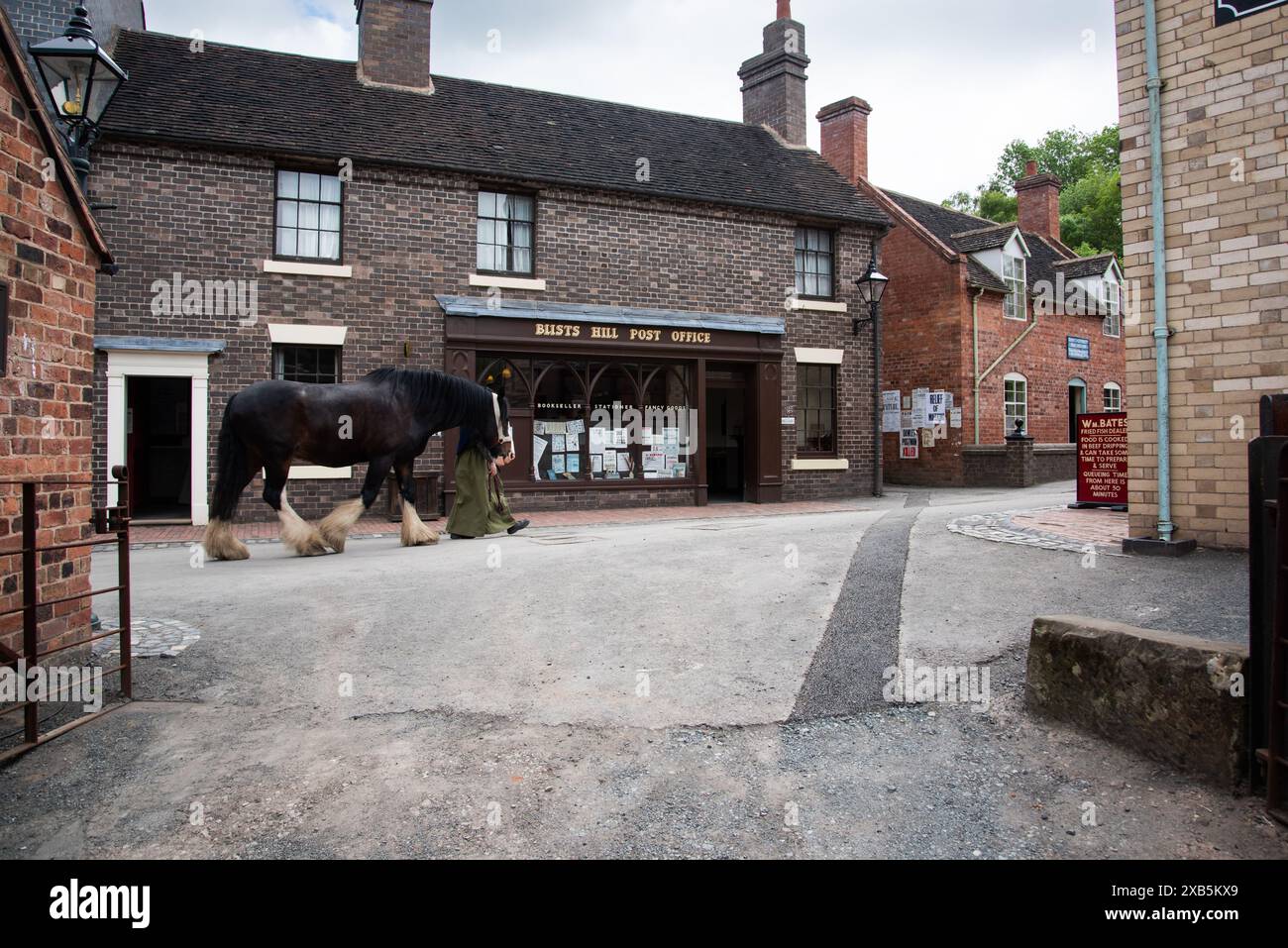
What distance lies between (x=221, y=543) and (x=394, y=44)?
11.5 m

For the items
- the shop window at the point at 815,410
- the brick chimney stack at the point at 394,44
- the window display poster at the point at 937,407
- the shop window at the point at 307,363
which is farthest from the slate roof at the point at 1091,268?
the shop window at the point at 307,363

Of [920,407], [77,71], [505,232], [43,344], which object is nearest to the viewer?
[43,344]

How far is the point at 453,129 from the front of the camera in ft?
52.0

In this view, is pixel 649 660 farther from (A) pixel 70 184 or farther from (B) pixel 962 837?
(A) pixel 70 184

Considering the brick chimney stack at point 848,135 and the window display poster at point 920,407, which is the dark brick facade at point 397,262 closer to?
the window display poster at point 920,407

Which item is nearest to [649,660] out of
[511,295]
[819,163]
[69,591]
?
[69,591]

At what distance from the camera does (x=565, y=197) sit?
15.9 meters

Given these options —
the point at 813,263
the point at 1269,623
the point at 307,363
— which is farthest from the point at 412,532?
the point at 813,263

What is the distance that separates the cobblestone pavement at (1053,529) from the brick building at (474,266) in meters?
6.59

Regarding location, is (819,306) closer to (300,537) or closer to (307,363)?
(307,363)

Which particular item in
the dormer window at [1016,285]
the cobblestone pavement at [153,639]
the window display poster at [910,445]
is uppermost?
the dormer window at [1016,285]

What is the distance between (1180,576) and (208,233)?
14033 millimetres

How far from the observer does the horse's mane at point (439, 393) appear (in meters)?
10.3

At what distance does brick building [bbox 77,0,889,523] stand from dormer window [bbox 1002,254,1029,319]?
6450 mm
